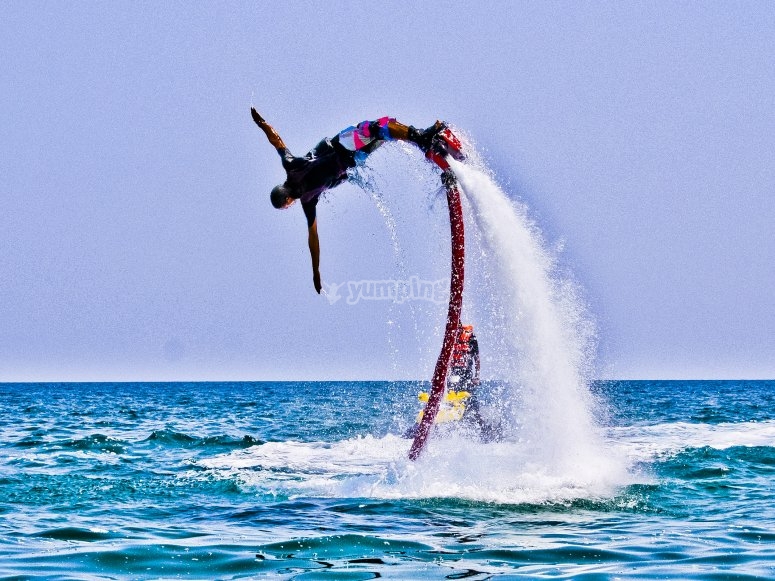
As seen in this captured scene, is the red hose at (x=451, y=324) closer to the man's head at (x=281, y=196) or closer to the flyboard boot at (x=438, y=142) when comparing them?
the flyboard boot at (x=438, y=142)

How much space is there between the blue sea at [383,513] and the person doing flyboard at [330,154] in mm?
3984

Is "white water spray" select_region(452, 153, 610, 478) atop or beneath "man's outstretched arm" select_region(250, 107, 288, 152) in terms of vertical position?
beneath

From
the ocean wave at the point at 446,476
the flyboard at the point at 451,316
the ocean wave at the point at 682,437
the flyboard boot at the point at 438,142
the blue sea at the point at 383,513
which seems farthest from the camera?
the ocean wave at the point at 682,437

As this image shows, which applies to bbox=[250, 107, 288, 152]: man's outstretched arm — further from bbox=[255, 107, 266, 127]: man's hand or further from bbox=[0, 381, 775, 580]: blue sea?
bbox=[0, 381, 775, 580]: blue sea

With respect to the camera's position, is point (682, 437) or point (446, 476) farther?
point (682, 437)

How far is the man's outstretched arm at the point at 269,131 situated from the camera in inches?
528

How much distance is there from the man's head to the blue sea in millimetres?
4410

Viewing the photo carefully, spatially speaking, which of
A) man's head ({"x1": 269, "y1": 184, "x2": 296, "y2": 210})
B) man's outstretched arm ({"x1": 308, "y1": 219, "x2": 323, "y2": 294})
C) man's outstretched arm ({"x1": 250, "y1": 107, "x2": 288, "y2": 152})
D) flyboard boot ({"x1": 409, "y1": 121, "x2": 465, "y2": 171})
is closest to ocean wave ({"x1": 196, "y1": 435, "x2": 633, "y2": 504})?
man's outstretched arm ({"x1": 308, "y1": 219, "x2": 323, "y2": 294})

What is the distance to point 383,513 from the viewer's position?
11.0m

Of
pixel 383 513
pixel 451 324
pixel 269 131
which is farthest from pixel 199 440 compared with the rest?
pixel 383 513

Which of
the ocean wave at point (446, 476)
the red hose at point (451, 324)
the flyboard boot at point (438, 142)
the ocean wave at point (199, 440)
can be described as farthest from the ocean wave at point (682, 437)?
the ocean wave at point (199, 440)

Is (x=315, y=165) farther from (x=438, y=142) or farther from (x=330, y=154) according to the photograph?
(x=438, y=142)

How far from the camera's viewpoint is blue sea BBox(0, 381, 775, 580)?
8.13 metres

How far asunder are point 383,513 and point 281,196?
5129 millimetres
